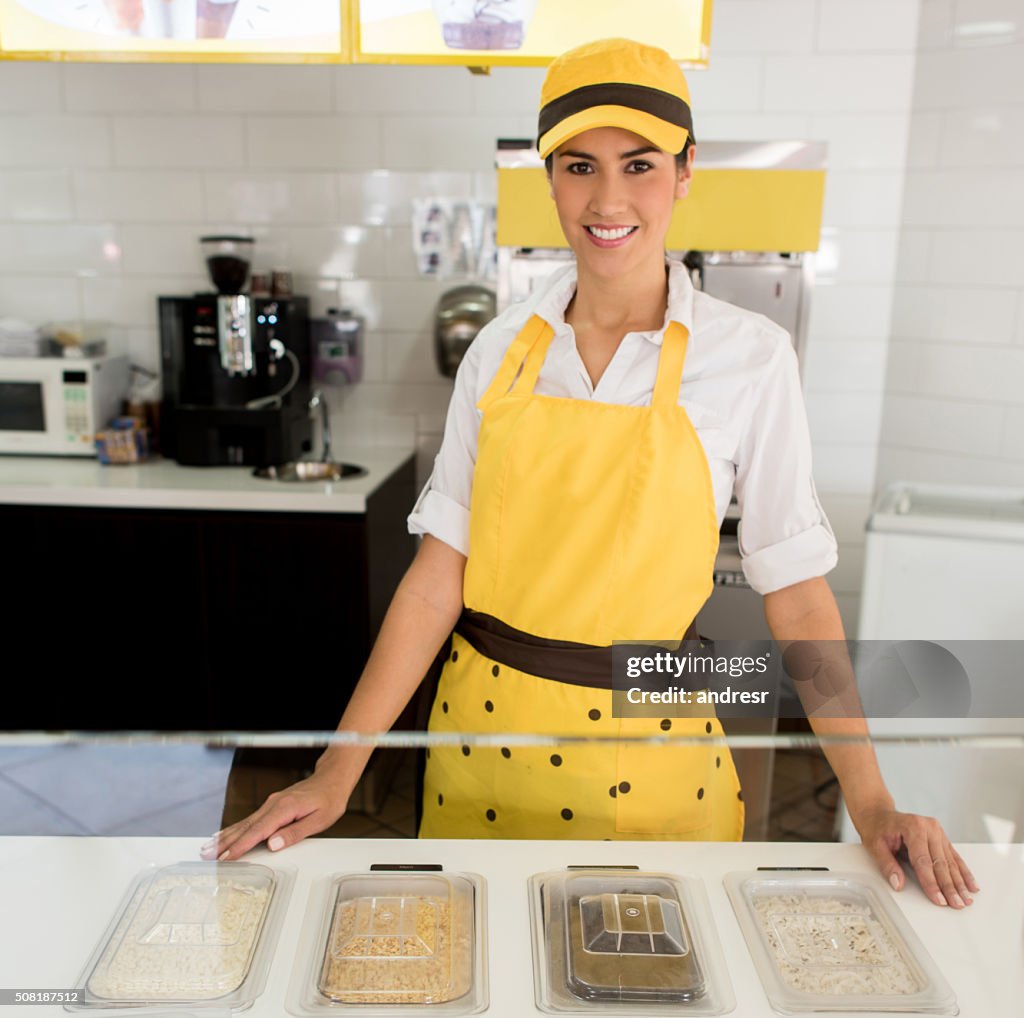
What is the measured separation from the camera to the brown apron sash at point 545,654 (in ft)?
2.96

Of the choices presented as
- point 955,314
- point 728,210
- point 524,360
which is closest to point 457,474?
point 524,360

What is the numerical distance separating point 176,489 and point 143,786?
146 cm

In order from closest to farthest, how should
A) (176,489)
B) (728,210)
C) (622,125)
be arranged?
(622,125) → (728,210) → (176,489)

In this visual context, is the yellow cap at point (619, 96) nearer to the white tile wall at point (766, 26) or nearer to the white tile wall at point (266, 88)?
the white tile wall at point (766, 26)

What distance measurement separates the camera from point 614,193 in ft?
2.91

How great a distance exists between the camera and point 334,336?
7.83ft

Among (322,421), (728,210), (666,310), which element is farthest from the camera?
(322,421)

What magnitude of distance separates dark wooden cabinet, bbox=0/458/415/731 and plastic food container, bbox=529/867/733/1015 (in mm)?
1369

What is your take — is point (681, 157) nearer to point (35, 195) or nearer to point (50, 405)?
point (50, 405)

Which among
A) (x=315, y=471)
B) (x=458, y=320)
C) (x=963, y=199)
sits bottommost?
(x=315, y=471)

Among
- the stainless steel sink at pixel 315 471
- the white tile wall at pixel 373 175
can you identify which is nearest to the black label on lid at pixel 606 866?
the stainless steel sink at pixel 315 471

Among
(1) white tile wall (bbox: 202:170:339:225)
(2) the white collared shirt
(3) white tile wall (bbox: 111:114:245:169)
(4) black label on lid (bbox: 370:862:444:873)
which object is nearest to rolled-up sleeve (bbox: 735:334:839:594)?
(2) the white collared shirt

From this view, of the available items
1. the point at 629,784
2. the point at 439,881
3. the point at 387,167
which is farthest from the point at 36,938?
the point at 387,167

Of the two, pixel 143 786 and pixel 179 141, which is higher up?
pixel 179 141
